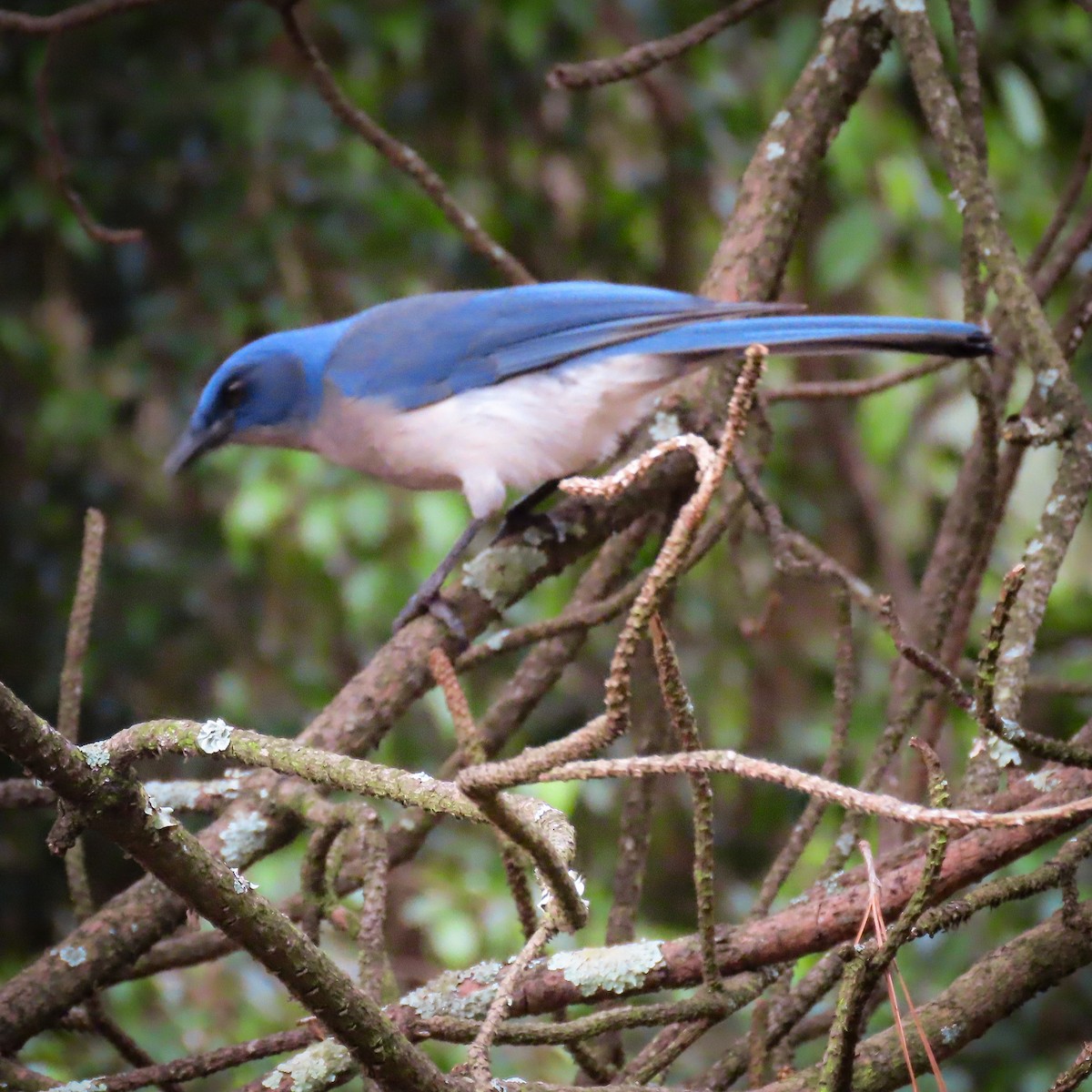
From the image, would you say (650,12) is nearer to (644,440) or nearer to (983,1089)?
(644,440)

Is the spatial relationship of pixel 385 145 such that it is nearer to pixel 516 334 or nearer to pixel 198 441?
pixel 516 334

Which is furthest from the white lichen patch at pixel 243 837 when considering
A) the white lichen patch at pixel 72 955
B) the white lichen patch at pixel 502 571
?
the white lichen patch at pixel 502 571

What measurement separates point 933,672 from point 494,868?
4.17 meters

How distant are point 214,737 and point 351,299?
185 inches

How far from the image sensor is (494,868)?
569 centimetres

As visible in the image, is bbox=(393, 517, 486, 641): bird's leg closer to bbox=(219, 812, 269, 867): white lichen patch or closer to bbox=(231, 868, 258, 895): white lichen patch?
bbox=(219, 812, 269, 867): white lichen patch

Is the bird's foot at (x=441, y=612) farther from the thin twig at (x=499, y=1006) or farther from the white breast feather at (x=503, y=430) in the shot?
the thin twig at (x=499, y=1006)

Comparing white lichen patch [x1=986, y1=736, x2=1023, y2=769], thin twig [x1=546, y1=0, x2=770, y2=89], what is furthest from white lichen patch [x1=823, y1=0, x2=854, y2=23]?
white lichen patch [x1=986, y1=736, x2=1023, y2=769]

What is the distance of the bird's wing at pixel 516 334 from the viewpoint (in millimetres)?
3086

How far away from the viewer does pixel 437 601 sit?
278 cm

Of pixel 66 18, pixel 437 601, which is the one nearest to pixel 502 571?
pixel 437 601

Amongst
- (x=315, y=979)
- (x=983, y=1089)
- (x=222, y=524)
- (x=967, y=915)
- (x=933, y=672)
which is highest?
(x=222, y=524)

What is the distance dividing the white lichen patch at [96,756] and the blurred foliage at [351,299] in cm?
390

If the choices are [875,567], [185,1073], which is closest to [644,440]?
[185,1073]
